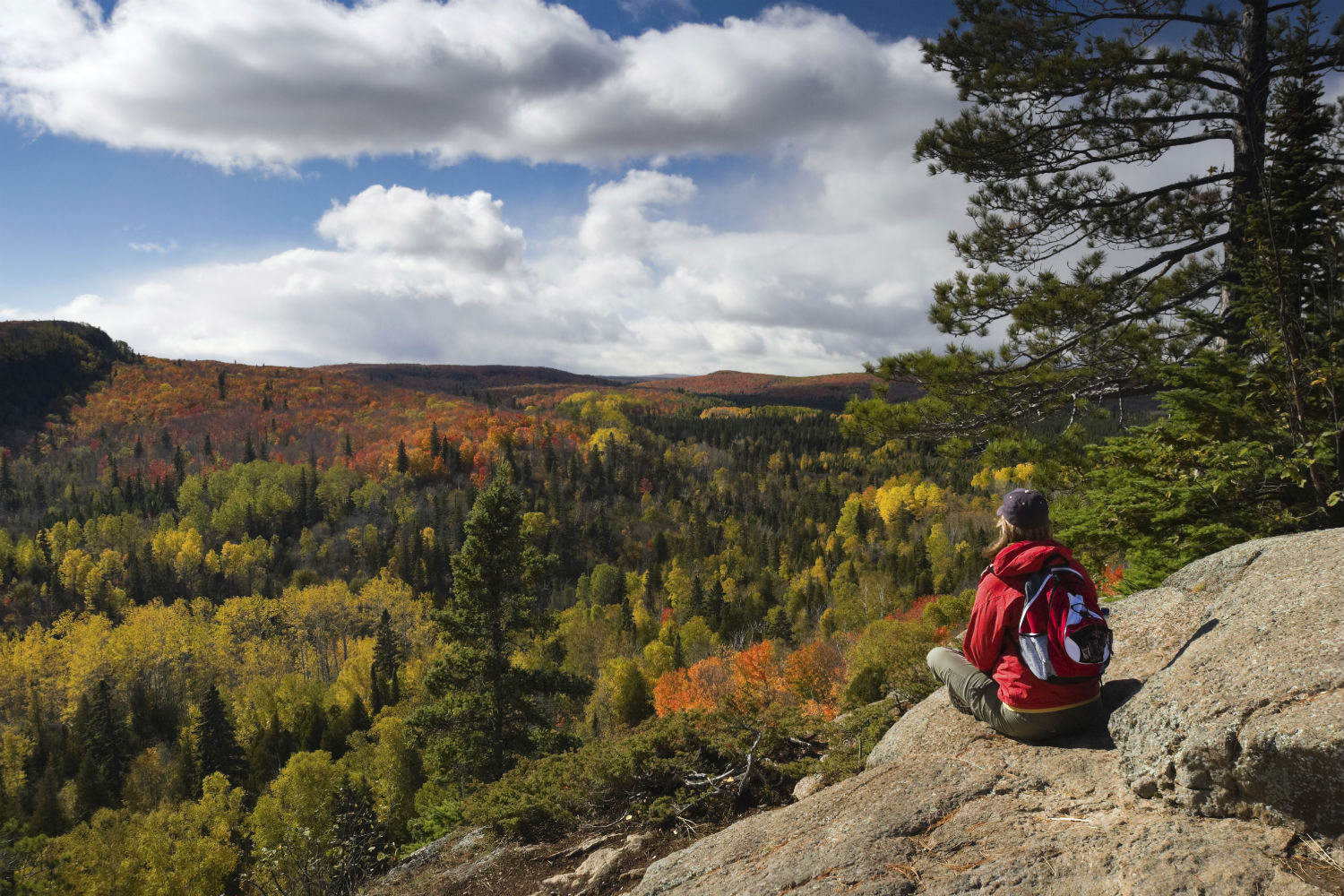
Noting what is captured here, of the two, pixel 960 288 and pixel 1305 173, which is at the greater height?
pixel 1305 173

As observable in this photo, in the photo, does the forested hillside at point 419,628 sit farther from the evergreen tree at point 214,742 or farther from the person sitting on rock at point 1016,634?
the person sitting on rock at point 1016,634

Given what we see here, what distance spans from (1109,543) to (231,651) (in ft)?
303

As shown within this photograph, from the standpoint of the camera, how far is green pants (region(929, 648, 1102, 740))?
15.4ft

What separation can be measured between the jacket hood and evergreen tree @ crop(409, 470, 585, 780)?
1325 centimetres

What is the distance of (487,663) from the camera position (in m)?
16.1

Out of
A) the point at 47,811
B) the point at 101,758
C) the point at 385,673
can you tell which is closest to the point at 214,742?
the point at 47,811

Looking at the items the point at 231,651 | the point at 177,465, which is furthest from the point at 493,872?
the point at 177,465

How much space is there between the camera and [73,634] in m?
77.7

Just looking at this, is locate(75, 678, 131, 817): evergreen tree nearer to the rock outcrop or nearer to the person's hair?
the rock outcrop

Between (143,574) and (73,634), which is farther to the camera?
(143,574)

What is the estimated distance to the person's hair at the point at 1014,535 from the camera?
15.4 ft

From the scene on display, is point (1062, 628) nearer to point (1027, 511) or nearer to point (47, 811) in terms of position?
point (1027, 511)

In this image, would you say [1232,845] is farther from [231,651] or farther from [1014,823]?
[231,651]

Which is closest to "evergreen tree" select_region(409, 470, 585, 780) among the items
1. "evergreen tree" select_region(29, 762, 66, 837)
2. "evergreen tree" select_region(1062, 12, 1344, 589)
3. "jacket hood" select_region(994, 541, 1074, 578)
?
"evergreen tree" select_region(1062, 12, 1344, 589)
